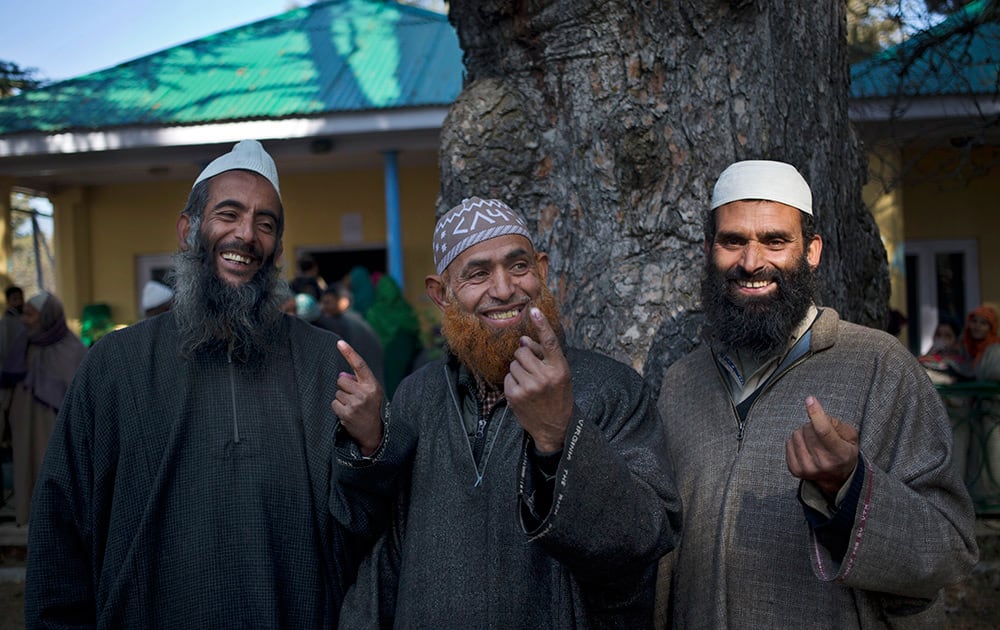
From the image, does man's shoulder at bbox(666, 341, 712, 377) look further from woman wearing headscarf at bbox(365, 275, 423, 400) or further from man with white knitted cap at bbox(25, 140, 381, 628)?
woman wearing headscarf at bbox(365, 275, 423, 400)

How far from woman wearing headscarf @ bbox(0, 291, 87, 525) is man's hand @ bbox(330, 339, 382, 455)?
5.84 m

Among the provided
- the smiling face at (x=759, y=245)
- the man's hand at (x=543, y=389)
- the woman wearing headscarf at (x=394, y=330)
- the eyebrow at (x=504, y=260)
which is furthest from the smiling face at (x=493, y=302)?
the woman wearing headscarf at (x=394, y=330)

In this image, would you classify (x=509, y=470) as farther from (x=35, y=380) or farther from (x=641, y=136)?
(x=35, y=380)

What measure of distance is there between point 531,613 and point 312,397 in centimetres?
92

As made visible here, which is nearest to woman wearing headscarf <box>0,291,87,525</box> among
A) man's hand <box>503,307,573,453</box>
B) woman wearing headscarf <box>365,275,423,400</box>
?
woman wearing headscarf <box>365,275,423,400</box>

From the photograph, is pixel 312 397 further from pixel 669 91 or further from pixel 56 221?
pixel 56 221

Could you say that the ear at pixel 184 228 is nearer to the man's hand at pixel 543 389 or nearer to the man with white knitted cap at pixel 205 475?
the man with white knitted cap at pixel 205 475

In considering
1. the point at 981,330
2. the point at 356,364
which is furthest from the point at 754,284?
the point at 981,330

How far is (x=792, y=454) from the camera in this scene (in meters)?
1.99

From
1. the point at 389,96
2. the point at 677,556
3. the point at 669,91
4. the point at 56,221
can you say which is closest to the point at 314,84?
the point at 389,96

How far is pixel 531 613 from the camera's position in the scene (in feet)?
7.09

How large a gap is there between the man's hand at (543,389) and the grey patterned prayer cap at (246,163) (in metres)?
1.20

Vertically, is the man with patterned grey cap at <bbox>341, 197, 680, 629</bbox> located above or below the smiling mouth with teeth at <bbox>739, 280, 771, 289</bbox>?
below

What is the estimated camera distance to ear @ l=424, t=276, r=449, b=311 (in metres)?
2.57
